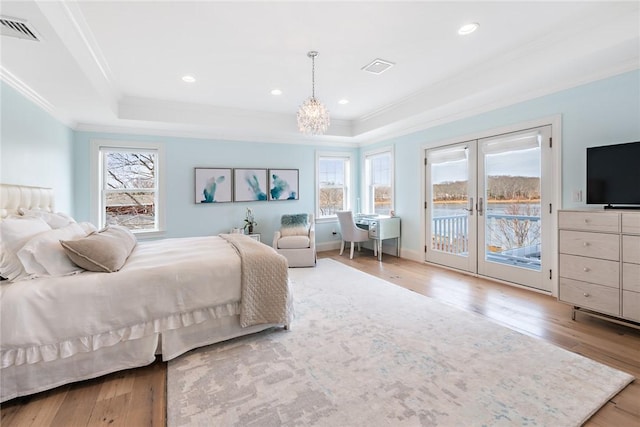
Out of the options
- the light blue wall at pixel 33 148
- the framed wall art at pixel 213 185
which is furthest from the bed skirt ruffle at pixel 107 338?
the framed wall art at pixel 213 185

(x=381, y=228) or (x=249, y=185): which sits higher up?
(x=249, y=185)

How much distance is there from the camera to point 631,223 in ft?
7.81

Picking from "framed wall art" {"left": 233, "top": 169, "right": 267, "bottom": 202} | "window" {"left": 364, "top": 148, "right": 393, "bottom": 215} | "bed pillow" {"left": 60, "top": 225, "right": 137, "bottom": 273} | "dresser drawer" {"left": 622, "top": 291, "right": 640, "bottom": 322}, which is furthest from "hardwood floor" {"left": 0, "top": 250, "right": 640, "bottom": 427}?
"framed wall art" {"left": 233, "top": 169, "right": 267, "bottom": 202}

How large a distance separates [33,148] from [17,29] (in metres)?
1.67

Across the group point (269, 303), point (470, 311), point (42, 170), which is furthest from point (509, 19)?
point (42, 170)

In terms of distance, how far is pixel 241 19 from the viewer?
2.47 metres

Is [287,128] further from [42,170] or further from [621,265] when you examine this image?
[621,265]

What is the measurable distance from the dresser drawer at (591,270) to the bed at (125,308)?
8.53 feet

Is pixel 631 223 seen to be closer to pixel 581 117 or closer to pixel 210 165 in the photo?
pixel 581 117

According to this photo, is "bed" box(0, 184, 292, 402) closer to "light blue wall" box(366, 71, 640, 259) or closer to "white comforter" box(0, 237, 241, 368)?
"white comforter" box(0, 237, 241, 368)

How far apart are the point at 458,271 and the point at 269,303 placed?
10.6ft

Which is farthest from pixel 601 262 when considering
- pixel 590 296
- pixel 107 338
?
pixel 107 338

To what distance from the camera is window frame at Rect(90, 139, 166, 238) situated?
459cm

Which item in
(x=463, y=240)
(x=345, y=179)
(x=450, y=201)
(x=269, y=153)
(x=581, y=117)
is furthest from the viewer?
(x=345, y=179)
